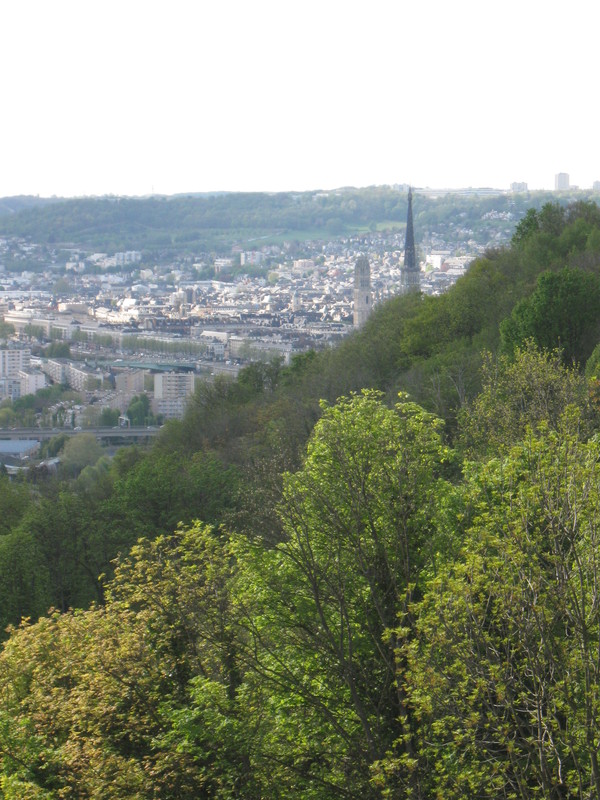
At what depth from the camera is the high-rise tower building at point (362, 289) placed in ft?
368

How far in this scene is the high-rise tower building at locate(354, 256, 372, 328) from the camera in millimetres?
112312

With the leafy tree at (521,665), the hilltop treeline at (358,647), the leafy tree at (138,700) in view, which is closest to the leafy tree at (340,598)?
the hilltop treeline at (358,647)

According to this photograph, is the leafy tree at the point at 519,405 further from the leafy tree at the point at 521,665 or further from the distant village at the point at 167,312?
the distant village at the point at 167,312

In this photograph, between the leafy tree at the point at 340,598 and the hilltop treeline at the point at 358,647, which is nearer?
the hilltop treeline at the point at 358,647

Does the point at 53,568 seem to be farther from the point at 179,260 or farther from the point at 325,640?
the point at 179,260

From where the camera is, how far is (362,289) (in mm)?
115938

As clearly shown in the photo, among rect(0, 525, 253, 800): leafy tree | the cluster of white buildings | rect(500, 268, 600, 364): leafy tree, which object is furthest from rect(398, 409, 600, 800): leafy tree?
the cluster of white buildings

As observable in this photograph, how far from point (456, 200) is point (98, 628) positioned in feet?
618

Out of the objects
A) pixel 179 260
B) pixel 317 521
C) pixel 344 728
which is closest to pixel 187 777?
pixel 344 728

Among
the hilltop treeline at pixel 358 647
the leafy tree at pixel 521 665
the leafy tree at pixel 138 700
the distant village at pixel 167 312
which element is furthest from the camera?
the distant village at pixel 167 312

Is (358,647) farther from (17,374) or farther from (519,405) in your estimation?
(17,374)

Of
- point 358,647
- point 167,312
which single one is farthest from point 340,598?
point 167,312

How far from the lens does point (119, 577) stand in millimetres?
13070

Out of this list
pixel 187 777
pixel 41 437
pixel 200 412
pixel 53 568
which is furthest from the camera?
pixel 41 437
